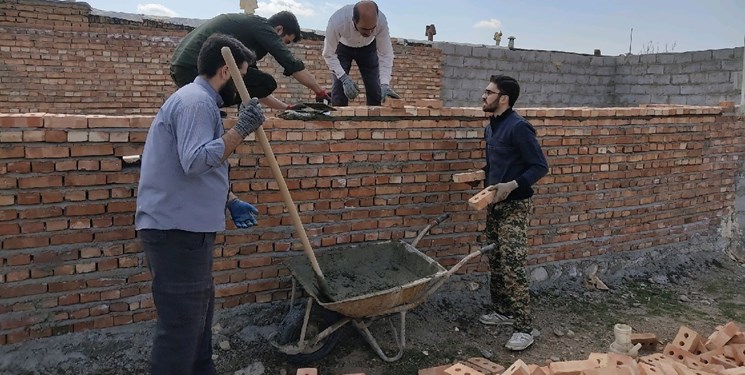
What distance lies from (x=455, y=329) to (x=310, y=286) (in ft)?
4.40

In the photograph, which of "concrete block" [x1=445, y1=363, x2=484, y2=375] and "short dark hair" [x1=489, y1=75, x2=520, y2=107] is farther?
"short dark hair" [x1=489, y1=75, x2=520, y2=107]

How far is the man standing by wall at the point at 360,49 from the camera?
4750mm

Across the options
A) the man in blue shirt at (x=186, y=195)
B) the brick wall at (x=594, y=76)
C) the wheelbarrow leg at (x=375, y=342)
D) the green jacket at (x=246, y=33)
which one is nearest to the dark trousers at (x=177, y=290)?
the man in blue shirt at (x=186, y=195)

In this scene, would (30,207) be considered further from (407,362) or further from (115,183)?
(407,362)

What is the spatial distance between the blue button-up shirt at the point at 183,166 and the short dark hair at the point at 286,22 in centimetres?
165

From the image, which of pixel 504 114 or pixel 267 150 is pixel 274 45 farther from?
pixel 504 114

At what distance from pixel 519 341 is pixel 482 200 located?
1.10m

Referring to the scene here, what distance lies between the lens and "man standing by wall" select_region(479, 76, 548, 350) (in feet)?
12.6

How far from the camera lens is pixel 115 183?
3.26 meters

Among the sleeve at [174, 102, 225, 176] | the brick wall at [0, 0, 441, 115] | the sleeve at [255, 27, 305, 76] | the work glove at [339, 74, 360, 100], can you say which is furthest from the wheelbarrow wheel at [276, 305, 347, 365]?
the brick wall at [0, 0, 441, 115]

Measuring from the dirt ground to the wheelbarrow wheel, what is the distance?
0.07m

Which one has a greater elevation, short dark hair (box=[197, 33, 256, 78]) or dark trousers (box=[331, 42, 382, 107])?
dark trousers (box=[331, 42, 382, 107])

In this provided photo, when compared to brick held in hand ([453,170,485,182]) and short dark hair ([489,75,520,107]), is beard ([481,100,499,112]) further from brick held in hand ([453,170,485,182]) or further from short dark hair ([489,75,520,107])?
brick held in hand ([453,170,485,182])

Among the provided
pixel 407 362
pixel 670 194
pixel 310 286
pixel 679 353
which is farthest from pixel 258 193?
pixel 670 194
